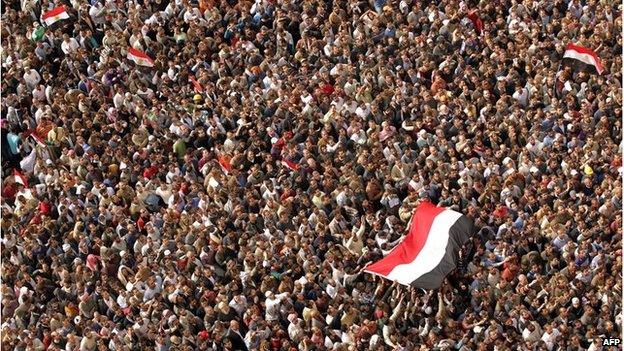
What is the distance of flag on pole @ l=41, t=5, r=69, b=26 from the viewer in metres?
54.2

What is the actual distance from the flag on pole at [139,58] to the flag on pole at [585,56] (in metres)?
10.9

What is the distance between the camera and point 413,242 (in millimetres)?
44594

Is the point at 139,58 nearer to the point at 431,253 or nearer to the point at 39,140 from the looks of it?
the point at 39,140

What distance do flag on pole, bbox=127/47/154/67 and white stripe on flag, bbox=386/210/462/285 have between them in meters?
11.0

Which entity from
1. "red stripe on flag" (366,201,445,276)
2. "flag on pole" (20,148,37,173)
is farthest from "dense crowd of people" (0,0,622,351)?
"red stripe on flag" (366,201,445,276)

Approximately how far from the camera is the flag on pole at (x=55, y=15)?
54.2m

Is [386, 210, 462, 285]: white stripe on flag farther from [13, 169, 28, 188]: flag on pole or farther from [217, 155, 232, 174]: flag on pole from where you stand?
[13, 169, 28, 188]: flag on pole

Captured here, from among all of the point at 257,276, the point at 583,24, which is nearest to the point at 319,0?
the point at 583,24

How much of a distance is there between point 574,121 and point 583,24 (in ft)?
13.8

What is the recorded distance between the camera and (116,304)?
44469mm

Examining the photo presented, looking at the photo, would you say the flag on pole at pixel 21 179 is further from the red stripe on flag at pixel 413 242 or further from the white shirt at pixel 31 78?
the red stripe on flag at pixel 413 242

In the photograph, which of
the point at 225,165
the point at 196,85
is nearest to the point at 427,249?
the point at 225,165
